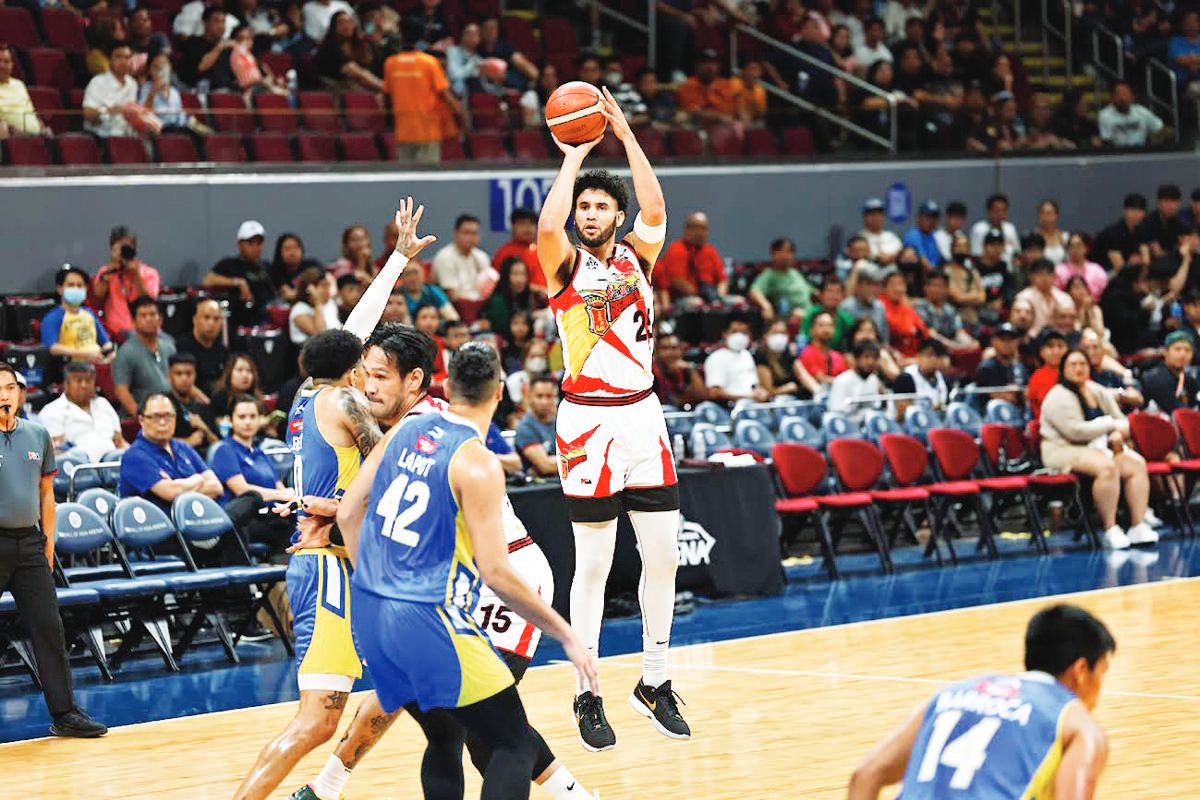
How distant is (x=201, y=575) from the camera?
1153 cm

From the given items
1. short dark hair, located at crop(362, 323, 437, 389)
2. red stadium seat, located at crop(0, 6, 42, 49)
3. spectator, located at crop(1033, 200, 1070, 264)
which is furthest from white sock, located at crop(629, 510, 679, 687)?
spectator, located at crop(1033, 200, 1070, 264)

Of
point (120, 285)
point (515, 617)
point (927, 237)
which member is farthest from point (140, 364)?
point (927, 237)

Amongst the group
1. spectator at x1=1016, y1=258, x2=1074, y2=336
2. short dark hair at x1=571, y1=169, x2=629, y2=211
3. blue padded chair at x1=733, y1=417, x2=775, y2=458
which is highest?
short dark hair at x1=571, y1=169, x2=629, y2=211

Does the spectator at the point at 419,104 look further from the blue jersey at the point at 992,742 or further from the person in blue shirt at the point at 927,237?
the blue jersey at the point at 992,742

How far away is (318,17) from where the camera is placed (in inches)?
747

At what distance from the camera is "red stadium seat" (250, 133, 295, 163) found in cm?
1789

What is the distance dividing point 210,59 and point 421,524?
41.8ft

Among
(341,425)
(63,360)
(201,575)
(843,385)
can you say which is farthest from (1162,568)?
(341,425)

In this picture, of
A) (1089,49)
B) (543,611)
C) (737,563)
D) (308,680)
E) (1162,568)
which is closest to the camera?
(543,611)

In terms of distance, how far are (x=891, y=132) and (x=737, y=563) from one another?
980 centimetres

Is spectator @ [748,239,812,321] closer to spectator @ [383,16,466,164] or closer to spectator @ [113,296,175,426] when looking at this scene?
spectator @ [383,16,466,164]

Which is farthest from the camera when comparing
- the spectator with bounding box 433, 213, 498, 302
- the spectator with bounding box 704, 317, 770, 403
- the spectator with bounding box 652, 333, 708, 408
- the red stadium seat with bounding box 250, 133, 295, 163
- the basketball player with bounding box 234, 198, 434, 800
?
the red stadium seat with bounding box 250, 133, 295, 163

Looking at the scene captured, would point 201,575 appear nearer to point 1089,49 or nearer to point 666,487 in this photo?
point 666,487

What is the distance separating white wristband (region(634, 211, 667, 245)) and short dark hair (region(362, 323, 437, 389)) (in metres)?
2.02
